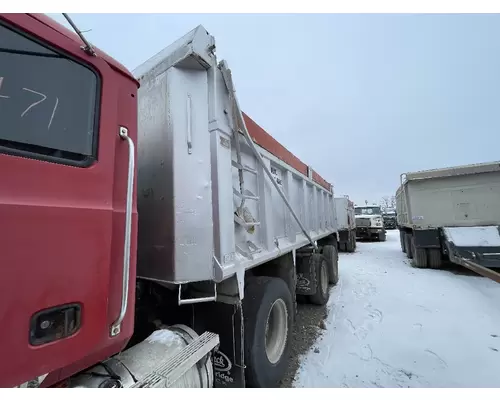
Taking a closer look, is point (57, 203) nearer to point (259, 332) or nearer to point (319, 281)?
point (259, 332)

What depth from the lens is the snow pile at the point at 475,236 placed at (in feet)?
20.2

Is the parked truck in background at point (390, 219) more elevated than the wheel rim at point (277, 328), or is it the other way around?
the parked truck in background at point (390, 219)

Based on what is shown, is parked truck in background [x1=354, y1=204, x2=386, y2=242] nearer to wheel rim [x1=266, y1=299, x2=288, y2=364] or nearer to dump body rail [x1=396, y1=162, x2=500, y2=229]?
dump body rail [x1=396, y1=162, x2=500, y2=229]

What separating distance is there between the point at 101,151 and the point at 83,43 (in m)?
0.54

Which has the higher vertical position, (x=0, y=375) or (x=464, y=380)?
(x=0, y=375)

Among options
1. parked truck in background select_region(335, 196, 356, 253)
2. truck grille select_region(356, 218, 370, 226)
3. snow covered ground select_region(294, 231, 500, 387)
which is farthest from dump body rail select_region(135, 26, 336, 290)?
truck grille select_region(356, 218, 370, 226)

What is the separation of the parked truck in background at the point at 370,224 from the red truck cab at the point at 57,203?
16.6m

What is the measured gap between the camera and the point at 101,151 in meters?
1.21

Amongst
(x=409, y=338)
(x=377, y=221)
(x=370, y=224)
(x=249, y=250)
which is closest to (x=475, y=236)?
(x=409, y=338)

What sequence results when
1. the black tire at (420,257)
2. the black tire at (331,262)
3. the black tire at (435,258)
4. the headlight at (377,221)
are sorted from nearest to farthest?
the black tire at (331,262) < the black tire at (435,258) < the black tire at (420,257) < the headlight at (377,221)

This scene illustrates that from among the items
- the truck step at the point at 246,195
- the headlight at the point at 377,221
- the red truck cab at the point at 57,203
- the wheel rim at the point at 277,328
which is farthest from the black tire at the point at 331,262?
the headlight at the point at 377,221

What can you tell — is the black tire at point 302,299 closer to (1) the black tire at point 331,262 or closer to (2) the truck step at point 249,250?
(1) the black tire at point 331,262

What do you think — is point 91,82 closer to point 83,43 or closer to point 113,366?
point 83,43

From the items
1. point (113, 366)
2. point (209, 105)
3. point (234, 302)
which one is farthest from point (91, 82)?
point (234, 302)
